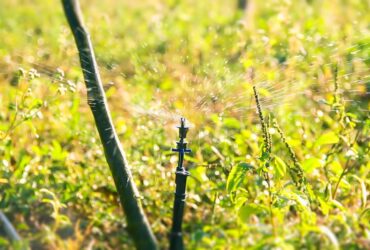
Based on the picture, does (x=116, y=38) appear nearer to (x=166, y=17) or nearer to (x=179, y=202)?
(x=166, y=17)

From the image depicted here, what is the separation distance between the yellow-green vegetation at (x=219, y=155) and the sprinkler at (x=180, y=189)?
13 cm

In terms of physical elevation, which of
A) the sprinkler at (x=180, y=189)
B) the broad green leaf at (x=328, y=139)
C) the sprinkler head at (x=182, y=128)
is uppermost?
the broad green leaf at (x=328, y=139)

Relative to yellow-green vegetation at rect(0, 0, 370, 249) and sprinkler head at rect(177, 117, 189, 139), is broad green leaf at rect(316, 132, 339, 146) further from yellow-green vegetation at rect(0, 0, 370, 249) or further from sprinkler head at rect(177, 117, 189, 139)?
sprinkler head at rect(177, 117, 189, 139)

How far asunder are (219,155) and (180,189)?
42 centimetres

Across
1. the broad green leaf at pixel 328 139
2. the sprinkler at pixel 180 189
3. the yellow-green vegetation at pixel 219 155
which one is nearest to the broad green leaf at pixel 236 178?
the yellow-green vegetation at pixel 219 155

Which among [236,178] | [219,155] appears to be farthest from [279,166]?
[219,155]

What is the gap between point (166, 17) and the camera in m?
5.75

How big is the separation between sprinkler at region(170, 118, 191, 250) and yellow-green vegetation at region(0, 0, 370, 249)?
13 centimetres

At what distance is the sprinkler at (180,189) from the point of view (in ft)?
6.56

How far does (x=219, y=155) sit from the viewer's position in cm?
244

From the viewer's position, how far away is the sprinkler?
1999 millimetres

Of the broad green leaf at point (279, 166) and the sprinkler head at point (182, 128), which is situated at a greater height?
the sprinkler head at point (182, 128)

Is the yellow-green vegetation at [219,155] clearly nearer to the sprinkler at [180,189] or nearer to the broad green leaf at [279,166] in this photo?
the broad green leaf at [279,166]

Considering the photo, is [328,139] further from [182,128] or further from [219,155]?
[182,128]
